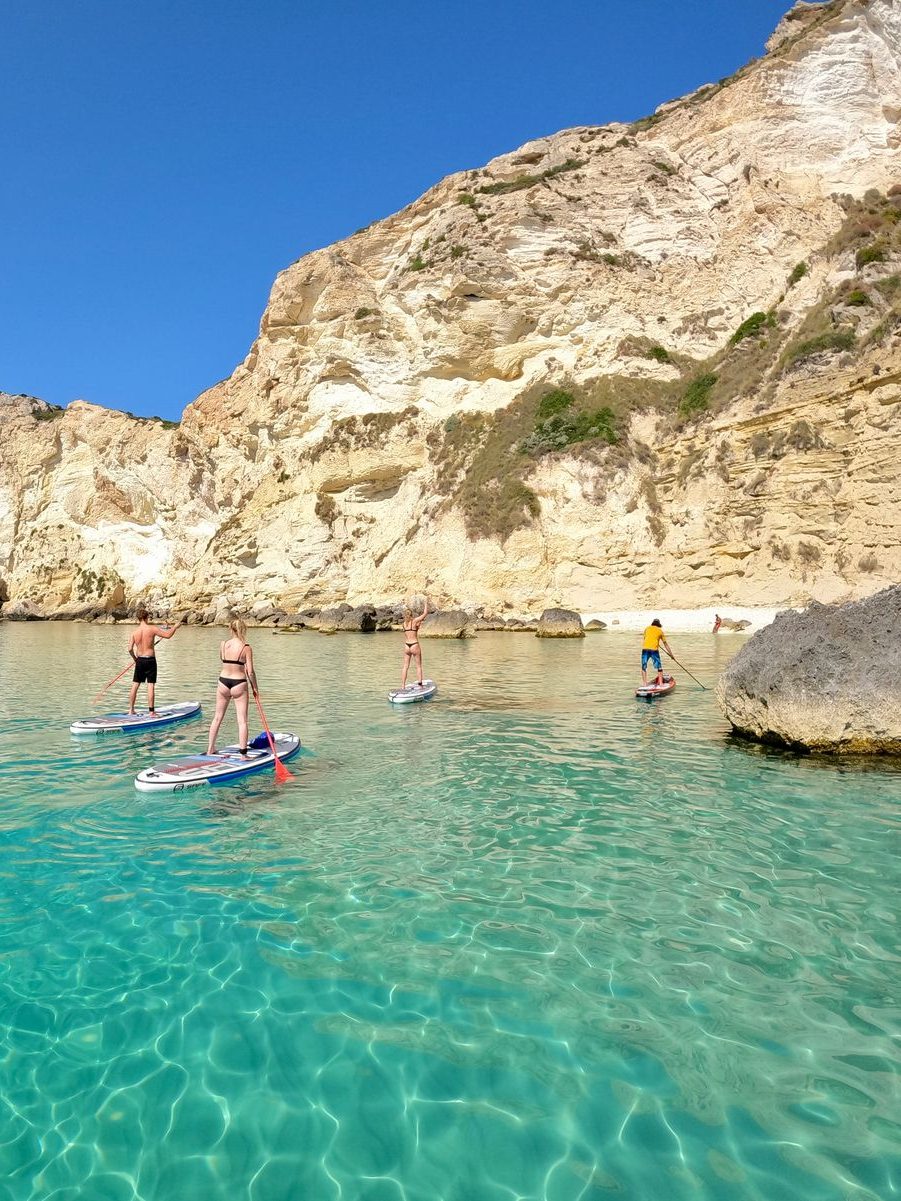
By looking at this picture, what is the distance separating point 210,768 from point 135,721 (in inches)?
160

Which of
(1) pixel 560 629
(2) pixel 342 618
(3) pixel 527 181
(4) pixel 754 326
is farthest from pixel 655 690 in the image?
(3) pixel 527 181

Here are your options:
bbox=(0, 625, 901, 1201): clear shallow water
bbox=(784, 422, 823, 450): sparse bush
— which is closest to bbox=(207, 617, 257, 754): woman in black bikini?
bbox=(0, 625, 901, 1201): clear shallow water

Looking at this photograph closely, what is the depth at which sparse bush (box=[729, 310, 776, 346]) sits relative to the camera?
137 feet

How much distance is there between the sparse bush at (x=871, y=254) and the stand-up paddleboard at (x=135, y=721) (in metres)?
39.4

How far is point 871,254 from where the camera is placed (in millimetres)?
37375

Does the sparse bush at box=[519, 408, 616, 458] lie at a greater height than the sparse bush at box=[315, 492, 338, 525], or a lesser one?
greater

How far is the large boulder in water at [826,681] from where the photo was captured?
332 inches

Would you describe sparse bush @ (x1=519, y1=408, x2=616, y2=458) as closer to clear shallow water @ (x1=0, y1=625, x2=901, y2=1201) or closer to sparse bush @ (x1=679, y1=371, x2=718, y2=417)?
sparse bush @ (x1=679, y1=371, x2=718, y2=417)

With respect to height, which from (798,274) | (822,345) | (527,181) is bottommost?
(822,345)

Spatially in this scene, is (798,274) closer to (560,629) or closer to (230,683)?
(560,629)

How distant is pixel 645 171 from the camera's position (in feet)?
169

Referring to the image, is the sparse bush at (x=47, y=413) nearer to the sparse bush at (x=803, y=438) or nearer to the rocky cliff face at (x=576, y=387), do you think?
the rocky cliff face at (x=576, y=387)

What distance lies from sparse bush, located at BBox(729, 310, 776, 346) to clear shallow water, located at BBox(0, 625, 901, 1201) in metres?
39.5

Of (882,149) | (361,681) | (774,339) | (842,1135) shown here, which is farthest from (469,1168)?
(882,149)
